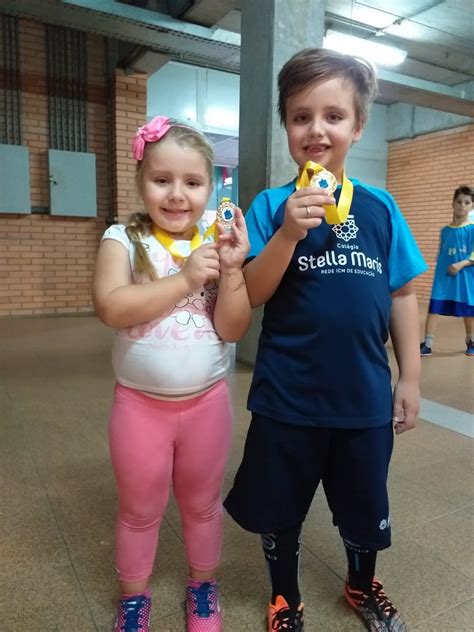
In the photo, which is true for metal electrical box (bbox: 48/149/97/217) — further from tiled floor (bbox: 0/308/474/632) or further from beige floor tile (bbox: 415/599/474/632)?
beige floor tile (bbox: 415/599/474/632)

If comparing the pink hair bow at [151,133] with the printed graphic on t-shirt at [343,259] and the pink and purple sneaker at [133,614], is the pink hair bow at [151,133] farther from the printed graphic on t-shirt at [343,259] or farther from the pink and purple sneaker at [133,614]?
the pink and purple sneaker at [133,614]

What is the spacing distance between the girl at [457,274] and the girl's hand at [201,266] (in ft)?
14.8

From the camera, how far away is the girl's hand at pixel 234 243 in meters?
1.13

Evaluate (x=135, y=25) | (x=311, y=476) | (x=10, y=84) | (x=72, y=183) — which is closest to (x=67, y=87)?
(x=10, y=84)

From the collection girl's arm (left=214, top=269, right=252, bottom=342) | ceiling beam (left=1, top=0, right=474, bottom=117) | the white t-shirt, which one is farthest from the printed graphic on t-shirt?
ceiling beam (left=1, top=0, right=474, bottom=117)

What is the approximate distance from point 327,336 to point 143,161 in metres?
0.62

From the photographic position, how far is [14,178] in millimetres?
6992

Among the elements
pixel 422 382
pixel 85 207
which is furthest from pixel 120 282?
pixel 85 207

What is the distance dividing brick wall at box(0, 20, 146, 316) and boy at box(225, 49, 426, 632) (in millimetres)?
6344

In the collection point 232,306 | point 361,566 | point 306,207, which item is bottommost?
point 361,566

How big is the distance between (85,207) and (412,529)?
6.78m

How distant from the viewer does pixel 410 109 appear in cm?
1103

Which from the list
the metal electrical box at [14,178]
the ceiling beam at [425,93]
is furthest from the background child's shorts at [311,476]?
the ceiling beam at [425,93]

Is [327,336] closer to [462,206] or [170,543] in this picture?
[170,543]
